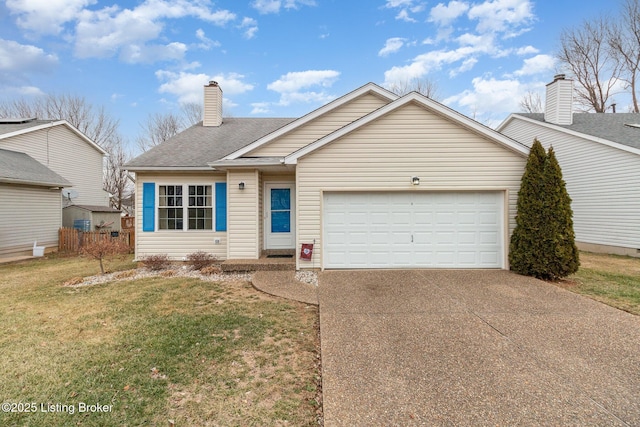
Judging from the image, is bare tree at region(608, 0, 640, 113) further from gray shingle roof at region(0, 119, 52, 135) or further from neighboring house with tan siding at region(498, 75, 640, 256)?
gray shingle roof at region(0, 119, 52, 135)

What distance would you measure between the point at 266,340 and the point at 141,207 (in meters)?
7.66

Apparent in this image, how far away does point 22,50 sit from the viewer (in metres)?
18.6

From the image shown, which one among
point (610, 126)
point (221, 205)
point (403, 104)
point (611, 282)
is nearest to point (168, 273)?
point (221, 205)

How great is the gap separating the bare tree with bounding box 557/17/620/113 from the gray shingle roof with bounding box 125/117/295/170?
2437 cm

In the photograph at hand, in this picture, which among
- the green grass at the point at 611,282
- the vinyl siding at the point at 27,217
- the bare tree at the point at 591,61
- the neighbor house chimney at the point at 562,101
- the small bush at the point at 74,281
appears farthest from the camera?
the bare tree at the point at 591,61

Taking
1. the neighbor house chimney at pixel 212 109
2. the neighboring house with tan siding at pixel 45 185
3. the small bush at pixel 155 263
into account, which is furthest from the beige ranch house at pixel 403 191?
the neighboring house with tan siding at pixel 45 185

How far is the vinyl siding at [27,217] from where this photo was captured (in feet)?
36.6

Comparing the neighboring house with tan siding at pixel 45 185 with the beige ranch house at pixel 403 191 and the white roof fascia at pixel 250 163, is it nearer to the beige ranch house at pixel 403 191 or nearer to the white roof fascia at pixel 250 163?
the white roof fascia at pixel 250 163

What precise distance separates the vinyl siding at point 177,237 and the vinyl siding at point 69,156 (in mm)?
10175

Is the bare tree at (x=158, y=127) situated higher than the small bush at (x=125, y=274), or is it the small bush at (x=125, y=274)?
the bare tree at (x=158, y=127)

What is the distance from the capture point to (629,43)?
67.5ft

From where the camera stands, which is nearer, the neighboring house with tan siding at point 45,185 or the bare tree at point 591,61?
the neighboring house with tan siding at point 45,185

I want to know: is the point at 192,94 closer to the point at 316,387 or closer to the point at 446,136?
the point at 446,136

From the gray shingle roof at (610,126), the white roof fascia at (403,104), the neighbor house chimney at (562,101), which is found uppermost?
the neighbor house chimney at (562,101)
